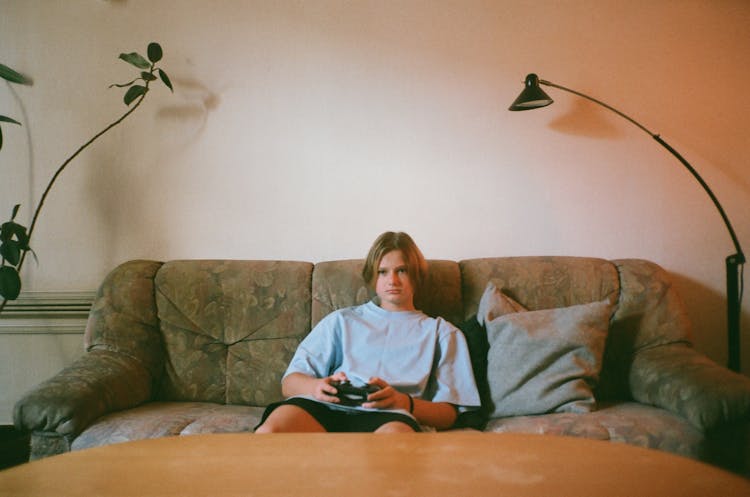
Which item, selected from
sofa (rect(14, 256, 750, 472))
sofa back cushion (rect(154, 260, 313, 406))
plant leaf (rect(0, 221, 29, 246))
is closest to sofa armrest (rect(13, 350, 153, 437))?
sofa (rect(14, 256, 750, 472))

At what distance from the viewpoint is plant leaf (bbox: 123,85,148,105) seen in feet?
7.07

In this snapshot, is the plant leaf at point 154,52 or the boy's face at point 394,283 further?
the plant leaf at point 154,52

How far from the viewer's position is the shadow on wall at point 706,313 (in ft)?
7.54

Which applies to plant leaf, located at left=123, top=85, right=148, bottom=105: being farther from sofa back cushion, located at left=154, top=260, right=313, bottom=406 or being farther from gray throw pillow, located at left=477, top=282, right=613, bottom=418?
gray throw pillow, located at left=477, top=282, right=613, bottom=418

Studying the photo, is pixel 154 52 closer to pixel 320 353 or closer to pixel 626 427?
pixel 320 353

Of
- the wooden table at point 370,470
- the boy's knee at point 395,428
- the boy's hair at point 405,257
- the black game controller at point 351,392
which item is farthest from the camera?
the boy's hair at point 405,257

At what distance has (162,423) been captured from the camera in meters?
1.58

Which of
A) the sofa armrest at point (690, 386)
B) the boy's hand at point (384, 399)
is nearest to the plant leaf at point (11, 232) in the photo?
the boy's hand at point (384, 399)

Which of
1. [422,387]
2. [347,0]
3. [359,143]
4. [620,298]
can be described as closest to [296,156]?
[359,143]

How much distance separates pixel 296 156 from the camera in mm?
2355

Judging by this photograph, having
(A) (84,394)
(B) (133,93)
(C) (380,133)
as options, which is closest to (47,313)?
(A) (84,394)

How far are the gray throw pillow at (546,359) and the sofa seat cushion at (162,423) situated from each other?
838 mm

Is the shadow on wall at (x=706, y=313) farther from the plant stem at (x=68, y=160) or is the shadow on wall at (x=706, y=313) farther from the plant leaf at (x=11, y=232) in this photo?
the plant leaf at (x=11, y=232)

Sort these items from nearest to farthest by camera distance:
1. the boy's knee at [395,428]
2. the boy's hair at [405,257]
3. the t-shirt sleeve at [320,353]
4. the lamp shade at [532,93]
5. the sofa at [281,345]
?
A: the boy's knee at [395,428], the sofa at [281,345], the t-shirt sleeve at [320,353], the boy's hair at [405,257], the lamp shade at [532,93]
